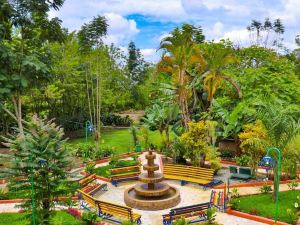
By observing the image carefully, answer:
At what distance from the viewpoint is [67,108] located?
39.6m

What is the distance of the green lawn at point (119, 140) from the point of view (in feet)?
105

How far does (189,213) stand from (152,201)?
2313 mm

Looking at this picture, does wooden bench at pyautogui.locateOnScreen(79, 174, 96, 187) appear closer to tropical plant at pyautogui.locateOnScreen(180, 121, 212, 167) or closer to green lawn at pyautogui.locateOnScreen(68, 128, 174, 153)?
tropical plant at pyautogui.locateOnScreen(180, 121, 212, 167)

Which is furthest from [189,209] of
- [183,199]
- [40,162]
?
[40,162]

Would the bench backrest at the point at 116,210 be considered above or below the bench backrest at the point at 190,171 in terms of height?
below

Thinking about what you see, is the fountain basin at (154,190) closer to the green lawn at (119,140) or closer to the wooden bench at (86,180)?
the wooden bench at (86,180)

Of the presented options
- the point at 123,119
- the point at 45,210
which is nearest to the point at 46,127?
the point at 45,210

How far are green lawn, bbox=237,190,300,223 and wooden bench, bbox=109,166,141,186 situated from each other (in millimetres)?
6519

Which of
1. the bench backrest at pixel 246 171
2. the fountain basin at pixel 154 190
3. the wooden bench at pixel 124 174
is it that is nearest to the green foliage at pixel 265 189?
the bench backrest at pixel 246 171

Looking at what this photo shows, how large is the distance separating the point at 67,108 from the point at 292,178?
2725 centimetres

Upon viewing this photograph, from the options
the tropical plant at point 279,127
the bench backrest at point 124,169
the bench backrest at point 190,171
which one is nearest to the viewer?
the tropical plant at point 279,127

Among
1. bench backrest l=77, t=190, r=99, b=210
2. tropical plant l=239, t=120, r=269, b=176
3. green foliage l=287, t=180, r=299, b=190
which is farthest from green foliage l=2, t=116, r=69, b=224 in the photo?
green foliage l=287, t=180, r=299, b=190

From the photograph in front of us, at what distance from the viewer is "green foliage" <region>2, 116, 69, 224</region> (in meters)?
11.0

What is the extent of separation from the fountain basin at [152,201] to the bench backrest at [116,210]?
6.16ft
